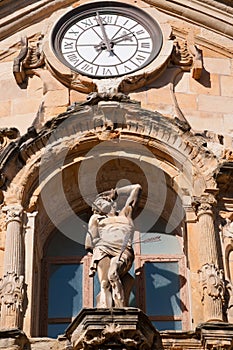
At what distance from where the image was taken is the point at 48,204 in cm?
1413

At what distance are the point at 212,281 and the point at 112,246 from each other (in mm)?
1076

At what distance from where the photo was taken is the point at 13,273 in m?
13.1

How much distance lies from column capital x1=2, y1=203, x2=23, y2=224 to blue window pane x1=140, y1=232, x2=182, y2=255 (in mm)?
1438

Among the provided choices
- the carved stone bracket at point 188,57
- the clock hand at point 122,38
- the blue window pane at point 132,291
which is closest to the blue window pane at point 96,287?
the blue window pane at point 132,291

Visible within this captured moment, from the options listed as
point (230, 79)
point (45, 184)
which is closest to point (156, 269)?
point (45, 184)

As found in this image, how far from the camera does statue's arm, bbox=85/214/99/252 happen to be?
1300 cm

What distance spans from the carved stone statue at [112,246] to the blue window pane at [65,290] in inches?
33.9

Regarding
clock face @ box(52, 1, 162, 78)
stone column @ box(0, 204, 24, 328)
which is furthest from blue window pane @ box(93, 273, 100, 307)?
clock face @ box(52, 1, 162, 78)

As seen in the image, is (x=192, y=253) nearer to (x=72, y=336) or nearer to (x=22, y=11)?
(x=72, y=336)

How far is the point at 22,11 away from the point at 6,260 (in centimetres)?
363

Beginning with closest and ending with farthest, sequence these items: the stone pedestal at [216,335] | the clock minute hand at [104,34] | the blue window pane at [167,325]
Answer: the stone pedestal at [216,335], the blue window pane at [167,325], the clock minute hand at [104,34]

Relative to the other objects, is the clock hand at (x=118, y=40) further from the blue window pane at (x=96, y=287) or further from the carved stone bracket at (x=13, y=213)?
the blue window pane at (x=96, y=287)

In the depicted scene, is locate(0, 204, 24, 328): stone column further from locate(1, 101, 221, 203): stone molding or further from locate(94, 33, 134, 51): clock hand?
locate(94, 33, 134, 51): clock hand

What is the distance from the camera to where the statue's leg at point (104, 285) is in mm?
12492
